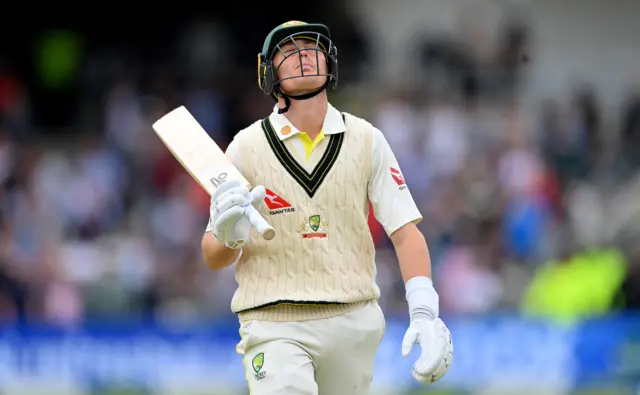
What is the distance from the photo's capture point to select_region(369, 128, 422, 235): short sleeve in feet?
14.5

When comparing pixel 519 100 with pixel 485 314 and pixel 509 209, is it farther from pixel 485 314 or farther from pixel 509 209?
pixel 485 314

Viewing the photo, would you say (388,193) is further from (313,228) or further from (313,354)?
(313,354)

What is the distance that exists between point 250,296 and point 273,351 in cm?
21

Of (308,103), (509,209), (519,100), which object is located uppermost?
(519,100)

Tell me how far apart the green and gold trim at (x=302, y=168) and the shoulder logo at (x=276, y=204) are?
0.08 m

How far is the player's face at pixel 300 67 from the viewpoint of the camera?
4379mm

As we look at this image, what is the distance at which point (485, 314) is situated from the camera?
350 inches

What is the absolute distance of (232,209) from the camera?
3.98 meters

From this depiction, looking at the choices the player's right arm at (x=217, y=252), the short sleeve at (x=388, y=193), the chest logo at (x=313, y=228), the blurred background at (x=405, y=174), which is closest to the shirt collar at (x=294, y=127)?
the short sleeve at (x=388, y=193)

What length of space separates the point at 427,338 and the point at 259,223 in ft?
2.19

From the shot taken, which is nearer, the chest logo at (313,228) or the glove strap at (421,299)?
the glove strap at (421,299)

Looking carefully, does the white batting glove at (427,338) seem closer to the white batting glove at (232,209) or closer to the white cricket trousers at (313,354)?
the white cricket trousers at (313,354)

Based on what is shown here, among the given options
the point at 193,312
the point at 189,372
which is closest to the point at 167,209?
the point at 193,312

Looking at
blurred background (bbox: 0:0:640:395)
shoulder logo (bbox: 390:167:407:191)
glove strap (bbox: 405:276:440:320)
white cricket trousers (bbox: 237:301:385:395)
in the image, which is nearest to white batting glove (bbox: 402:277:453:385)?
glove strap (bbox: 405:276:440:320)
